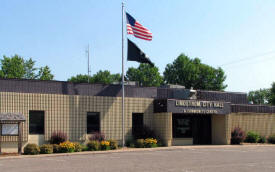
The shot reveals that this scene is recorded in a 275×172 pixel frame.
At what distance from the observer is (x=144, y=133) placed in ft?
99.3

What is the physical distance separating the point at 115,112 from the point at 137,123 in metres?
2.26

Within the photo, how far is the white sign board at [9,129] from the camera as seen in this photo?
24711mm

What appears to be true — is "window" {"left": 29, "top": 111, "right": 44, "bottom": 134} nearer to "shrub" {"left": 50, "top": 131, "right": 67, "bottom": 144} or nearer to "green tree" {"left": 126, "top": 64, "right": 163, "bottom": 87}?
"shrub" {"left": 50, "top": 131, "right": 67, "bottom": 144}

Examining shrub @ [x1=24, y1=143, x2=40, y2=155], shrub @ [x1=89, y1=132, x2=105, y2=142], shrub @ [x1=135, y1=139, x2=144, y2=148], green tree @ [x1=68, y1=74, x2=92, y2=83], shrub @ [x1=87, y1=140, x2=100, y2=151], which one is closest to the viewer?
shrub @ [x1=24, y1=143, x2=40, y2=155]

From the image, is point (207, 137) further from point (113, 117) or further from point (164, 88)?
point (113, 117)

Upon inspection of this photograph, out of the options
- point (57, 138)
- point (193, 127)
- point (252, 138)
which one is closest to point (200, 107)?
point (193, 127)

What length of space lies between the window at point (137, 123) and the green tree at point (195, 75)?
169ft

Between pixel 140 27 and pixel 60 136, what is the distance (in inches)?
381

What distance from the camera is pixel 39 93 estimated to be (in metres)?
27.2

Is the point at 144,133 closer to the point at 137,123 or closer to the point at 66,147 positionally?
the point at 137,123

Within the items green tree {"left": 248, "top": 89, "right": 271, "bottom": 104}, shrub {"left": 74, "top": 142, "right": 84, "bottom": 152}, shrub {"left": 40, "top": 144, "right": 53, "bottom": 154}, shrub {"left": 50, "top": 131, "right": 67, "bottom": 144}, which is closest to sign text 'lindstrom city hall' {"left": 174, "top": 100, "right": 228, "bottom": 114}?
shrub {"left": 74, "top": 142, "right": 84, "bottom": 152}

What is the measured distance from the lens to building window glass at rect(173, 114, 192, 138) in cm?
3275

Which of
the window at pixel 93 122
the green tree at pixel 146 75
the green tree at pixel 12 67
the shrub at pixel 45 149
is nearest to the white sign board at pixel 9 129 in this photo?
the shrub at pixel 45 149

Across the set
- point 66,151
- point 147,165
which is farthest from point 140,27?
point 147,165
